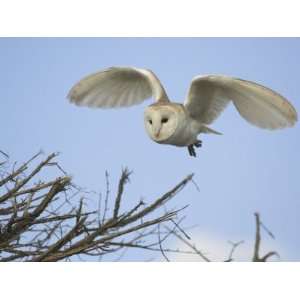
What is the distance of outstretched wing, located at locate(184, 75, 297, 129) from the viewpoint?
1.37 meters

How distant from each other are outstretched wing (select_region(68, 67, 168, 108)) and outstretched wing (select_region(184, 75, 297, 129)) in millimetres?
132

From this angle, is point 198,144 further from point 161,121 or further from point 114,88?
point 114,88

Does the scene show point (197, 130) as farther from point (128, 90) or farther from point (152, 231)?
point (152, 231)

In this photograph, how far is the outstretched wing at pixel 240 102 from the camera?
1.37 metres

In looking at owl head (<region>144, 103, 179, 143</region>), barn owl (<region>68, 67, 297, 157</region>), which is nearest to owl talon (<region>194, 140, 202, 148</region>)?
barn owl (<region>68, 67, 297, 157</region>)

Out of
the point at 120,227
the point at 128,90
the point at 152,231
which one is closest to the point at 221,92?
the point at 128,90

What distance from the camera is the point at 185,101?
4.99 ft

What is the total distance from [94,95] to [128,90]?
99 mm

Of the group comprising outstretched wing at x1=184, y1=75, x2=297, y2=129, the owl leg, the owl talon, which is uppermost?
outstretched wing at x1=184, y1=75, x2=297, y2=129

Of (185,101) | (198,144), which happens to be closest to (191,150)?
(198,144)

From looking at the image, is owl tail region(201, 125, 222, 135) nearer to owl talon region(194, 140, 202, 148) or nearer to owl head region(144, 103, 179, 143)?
owl talon region(194, 140, 202, 148)

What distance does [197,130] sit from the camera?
150 cm

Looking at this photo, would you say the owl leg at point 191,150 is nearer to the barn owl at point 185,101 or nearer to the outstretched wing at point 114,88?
the barn owl at point 185,101

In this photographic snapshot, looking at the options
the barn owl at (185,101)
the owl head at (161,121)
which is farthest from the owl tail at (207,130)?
the owl head at (161,121)
